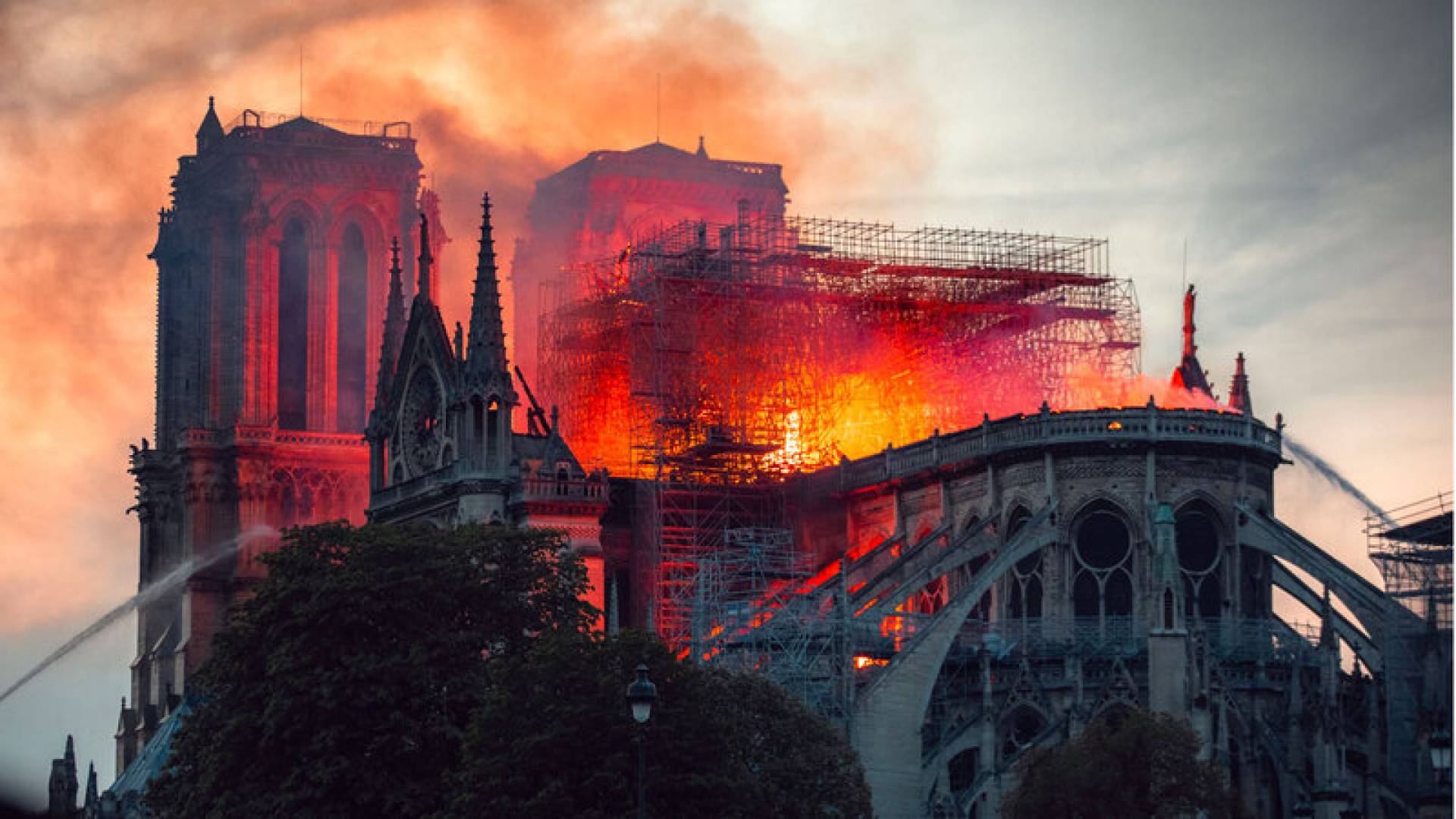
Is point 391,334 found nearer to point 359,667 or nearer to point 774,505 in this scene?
point 774,505

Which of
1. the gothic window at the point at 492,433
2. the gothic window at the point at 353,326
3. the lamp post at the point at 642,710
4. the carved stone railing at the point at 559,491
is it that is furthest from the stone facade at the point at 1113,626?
Answer: the gothic window at the point at 353,326

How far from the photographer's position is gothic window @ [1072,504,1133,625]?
93.8 m

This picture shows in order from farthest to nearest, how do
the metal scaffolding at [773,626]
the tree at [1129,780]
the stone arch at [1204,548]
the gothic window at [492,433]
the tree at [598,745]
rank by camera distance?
the gothic window at [492,433] < the stone arch at [1204,548] < the metal scaffolding at [773,626] < the tree at [1129,780] < the tree at [598,745]

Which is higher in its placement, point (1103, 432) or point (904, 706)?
point (1103, 432)

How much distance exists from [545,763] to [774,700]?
36.6ft

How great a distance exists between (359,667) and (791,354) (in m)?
35.7

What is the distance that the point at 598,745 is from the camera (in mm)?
68938

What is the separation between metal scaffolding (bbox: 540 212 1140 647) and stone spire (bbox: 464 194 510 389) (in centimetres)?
497

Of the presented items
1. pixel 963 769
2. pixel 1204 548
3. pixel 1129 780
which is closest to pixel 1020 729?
pixel 963 769

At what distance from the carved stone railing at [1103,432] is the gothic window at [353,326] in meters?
39.2

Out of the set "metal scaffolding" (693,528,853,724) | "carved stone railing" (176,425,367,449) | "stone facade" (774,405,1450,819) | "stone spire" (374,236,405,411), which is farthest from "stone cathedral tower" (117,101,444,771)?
"stone facade" (774,405,1450,819)

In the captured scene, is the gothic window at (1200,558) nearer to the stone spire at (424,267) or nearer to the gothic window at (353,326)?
the stone spire at (424,267)

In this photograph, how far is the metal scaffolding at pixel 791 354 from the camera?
10669cm

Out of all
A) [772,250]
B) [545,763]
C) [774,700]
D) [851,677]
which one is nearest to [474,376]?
[772,250]
